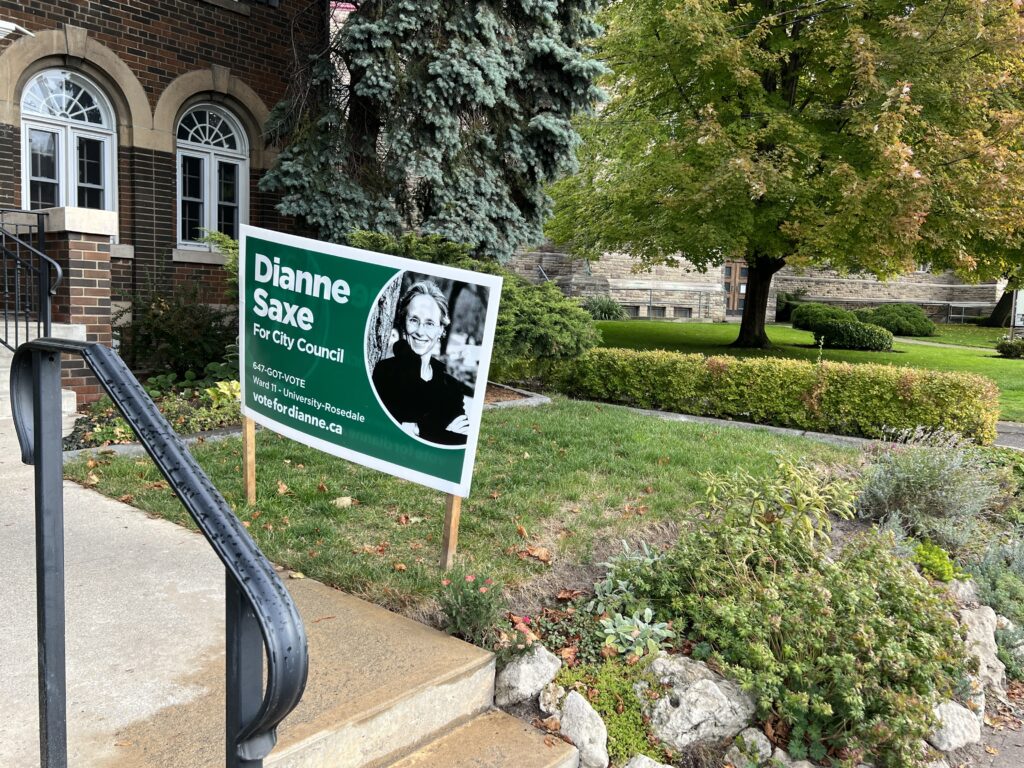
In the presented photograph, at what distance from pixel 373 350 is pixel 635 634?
6.03ft

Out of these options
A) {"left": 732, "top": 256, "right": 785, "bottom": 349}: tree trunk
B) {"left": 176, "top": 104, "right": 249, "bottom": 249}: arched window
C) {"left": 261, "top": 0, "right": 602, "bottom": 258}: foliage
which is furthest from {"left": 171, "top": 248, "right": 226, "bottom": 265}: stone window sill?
{"left": 732, "top": 256, "right": 785, "bottom": 349}: tree trunk

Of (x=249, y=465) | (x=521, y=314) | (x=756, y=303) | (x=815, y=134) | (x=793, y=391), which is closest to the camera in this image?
(x=249, y=465)

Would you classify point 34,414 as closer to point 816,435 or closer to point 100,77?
point 816,435

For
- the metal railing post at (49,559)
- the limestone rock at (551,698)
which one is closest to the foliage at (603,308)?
the limestone rock at (551,698)

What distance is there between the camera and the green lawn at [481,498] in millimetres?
4113

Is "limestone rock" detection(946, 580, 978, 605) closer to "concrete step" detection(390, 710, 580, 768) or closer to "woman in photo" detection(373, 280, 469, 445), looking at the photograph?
"concrete step" detection(390, 710, 580, 768)

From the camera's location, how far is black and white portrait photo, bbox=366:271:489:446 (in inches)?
144

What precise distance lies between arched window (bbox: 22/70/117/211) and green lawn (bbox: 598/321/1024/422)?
11065 millimetres

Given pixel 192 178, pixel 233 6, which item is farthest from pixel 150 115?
pixel 233 6

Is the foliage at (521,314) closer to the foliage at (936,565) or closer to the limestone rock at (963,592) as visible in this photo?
the foliage at (936,565)

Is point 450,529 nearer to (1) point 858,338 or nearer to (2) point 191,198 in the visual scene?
(2) point 191,198

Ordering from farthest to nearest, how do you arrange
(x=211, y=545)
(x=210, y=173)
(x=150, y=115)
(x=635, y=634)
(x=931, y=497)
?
1. (x=210, y=173)
2. (x=150, y=115)
3. (x=931, y=497)
4. (x=635, y=634)
5. (x=211, y=545)

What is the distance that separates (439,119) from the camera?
934 centimetres

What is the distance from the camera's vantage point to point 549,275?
28.1m
